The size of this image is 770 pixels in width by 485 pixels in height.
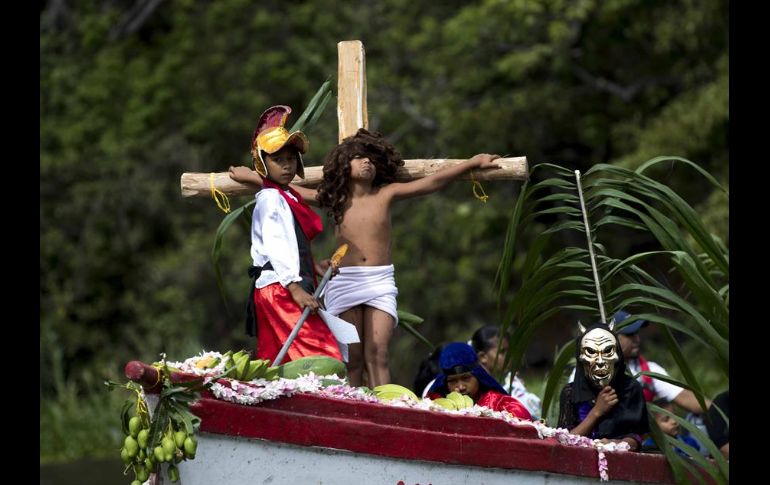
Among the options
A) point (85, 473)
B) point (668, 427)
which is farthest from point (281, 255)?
point (85, 473)

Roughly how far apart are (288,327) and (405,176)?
120 cm

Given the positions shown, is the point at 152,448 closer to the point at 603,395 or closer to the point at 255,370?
the point at 255,370

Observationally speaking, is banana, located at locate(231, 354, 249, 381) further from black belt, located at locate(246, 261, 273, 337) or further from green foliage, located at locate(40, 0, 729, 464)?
green foliage, located at locate(40, 0, 729, 464)

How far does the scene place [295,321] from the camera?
6.79 metres

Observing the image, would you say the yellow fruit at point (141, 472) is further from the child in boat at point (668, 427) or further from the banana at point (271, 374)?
the child in boat at point (668, 427)

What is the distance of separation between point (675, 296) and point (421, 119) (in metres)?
10.6

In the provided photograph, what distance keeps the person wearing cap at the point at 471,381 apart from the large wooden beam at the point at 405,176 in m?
0.85

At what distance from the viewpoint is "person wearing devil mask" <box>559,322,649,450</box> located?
270 inches

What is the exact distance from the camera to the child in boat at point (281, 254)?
6.78m

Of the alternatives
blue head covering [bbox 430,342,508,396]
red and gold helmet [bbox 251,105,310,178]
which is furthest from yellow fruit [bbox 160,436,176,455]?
blue head covering [bbox 430,342,508,396]

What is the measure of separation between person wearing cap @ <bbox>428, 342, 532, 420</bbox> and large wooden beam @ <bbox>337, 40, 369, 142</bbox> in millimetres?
1442

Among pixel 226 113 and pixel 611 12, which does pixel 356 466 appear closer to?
pixel 611 12

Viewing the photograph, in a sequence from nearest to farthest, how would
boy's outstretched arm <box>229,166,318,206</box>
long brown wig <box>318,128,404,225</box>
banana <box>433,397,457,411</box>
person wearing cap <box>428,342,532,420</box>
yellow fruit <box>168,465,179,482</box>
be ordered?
yellow fruit <box>168,465,179,482</box> < banana <box>433,397,457,411</box> < person wearing cap <box>428,342,532,420</box> < long brown wig <box>318,128,404,225</box> < boy's outstretched arm <box>229,166,318,206</box>
